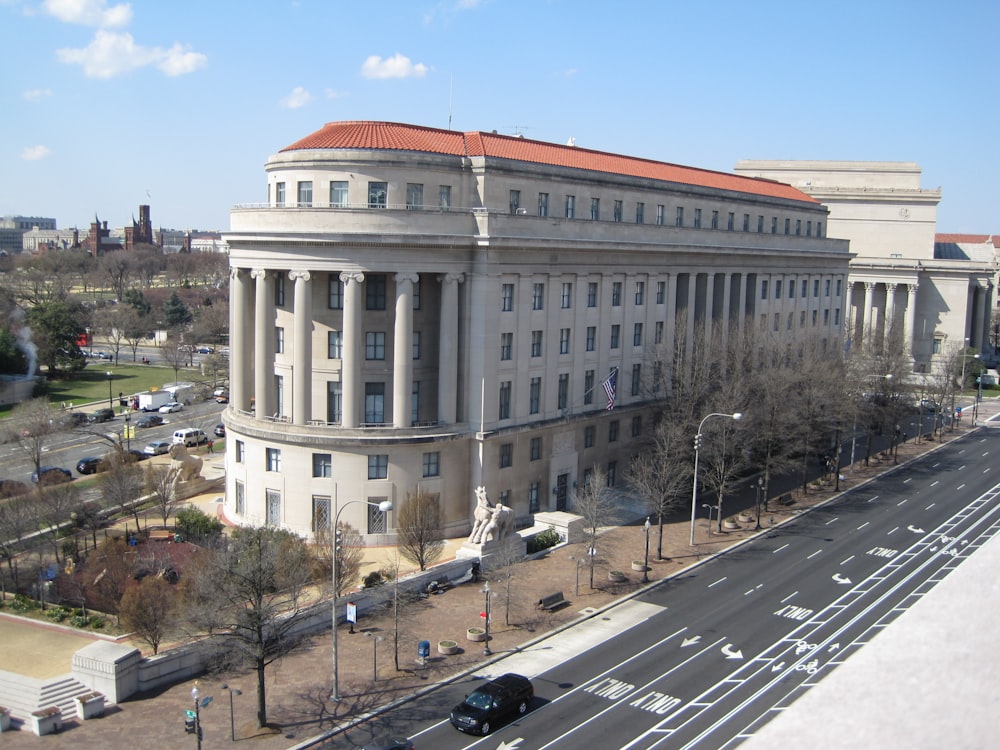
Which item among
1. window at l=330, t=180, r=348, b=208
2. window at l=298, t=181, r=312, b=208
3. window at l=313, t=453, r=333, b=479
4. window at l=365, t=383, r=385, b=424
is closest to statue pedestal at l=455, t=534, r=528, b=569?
window at l=313, t=453, r=333, b=479

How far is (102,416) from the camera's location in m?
91.3

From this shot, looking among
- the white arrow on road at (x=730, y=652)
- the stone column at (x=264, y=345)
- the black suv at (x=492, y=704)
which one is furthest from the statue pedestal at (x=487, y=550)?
the stone column at (x=264, y=345)

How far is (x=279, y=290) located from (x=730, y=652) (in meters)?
36.2

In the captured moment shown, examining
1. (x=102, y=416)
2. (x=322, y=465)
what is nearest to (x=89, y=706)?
(x=322, y=465)

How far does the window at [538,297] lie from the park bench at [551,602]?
2067cm

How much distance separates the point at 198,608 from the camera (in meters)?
35.1

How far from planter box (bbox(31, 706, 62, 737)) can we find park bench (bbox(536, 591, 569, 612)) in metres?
21.9

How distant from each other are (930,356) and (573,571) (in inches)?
4005

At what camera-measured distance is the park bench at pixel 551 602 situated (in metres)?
44.2

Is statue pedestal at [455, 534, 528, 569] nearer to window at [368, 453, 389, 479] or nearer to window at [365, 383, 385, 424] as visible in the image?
window at [368, 453, 389, 479]

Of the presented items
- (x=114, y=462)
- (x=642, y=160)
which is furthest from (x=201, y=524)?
(x=642, y=160)

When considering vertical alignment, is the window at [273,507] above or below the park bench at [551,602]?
above

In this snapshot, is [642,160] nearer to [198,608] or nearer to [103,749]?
[198,608]

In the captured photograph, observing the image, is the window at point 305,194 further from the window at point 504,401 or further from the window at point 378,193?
the window at point 504,401
